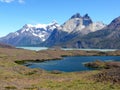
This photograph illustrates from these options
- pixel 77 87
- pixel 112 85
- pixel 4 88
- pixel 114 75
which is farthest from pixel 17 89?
pixel 114 75

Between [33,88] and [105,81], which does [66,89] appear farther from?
[105,81]

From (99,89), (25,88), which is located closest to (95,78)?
(99,89)

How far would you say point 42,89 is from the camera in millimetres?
54500

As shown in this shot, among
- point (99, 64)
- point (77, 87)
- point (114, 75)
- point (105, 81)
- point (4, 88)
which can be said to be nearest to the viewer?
point (4, 88)

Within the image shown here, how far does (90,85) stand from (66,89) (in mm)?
6065

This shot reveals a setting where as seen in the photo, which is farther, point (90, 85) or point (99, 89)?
point (90, 85)

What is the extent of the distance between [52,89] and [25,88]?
5.12m

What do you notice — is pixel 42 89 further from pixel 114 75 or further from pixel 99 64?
pixel 99 64

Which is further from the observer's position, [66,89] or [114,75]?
[114,75]

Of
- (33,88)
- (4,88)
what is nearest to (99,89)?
(33,88)

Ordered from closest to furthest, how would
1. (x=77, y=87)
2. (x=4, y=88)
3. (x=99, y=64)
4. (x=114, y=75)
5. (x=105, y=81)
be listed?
(x=4, y=88) < (x=77, y=87) < (x=105, y=81) < (x=114, y=75) < (x=99, y=64)

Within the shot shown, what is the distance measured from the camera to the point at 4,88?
178ft

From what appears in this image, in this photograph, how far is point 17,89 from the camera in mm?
54375

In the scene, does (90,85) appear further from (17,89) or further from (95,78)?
(17,89)
